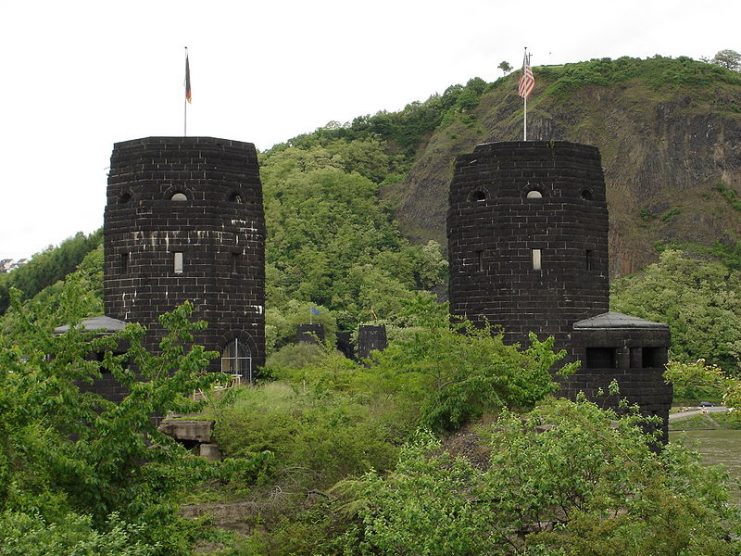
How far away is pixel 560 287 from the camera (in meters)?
32.9

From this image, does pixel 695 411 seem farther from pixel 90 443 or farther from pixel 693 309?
pixel 90 443

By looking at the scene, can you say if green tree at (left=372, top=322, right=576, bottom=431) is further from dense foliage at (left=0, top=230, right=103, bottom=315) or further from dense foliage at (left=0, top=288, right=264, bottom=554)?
dense foliage at (left=0, top=230, right=103, bottom=315)

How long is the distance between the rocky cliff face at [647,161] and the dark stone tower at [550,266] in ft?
297

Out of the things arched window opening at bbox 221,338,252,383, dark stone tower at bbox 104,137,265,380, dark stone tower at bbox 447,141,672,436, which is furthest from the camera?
arched window opening at bbox 221,338,252,383

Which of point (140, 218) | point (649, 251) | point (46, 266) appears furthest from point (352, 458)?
point (649, 251)

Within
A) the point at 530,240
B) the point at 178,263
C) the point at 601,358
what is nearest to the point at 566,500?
the point at 601,358

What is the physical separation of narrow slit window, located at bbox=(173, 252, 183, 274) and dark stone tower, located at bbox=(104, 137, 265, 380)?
0.03m

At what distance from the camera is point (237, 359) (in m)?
33.5

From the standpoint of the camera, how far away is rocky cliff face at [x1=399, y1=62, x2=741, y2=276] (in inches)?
4909

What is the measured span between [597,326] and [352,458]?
9087 millimetres

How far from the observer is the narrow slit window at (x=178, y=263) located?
32.9 m

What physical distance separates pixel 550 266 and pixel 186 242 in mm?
9555

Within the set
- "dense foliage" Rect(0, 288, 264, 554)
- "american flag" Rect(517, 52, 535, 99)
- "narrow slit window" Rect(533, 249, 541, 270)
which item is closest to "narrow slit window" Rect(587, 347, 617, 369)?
"narrow slit window" Rect(533, 249, 541, 270)

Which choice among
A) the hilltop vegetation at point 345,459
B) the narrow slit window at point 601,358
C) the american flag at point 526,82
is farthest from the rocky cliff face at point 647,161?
the narrow slit window at point 601,358
